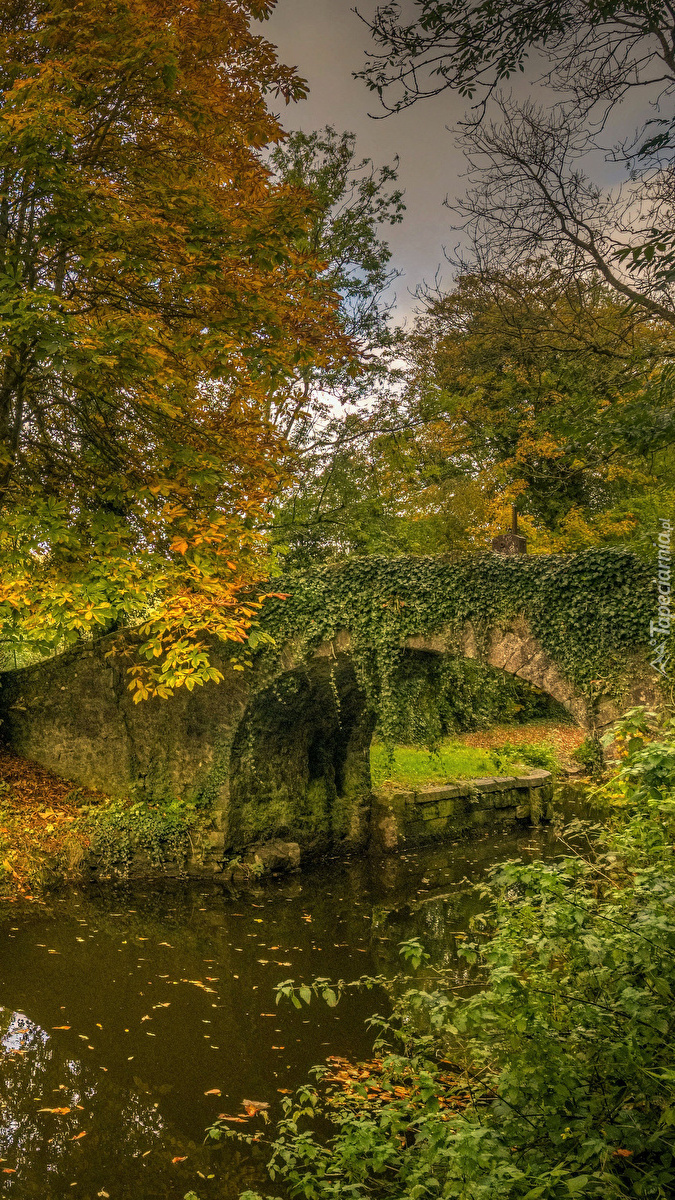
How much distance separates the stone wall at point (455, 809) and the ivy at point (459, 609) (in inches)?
69.5

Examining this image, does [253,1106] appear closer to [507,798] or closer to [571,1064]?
[571,1064]

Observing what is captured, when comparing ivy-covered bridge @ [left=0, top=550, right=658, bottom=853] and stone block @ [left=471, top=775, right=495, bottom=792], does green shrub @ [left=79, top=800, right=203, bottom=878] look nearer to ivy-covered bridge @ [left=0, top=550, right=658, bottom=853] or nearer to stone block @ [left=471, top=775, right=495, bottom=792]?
ivy-covered bridge @ [left=0, top=550, right=658, bottom=853]

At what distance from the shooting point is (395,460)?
37.3ft

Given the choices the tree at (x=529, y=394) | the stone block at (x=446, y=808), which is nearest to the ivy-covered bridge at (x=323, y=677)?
the tree at (x=529, y=394)

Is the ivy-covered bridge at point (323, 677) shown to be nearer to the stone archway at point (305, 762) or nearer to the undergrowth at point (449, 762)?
the stone archway at point (305, 762)

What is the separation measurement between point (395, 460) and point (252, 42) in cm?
651

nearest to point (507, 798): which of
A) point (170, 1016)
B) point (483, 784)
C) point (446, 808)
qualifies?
point (483, 784)

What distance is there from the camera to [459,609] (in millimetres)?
8328

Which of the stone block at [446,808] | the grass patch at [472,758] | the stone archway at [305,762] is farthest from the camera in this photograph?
the grass patch at [472,758]

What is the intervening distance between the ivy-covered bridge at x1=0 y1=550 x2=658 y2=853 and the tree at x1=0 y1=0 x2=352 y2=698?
2.70 meters

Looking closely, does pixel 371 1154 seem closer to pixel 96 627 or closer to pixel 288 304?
pixel 288 304

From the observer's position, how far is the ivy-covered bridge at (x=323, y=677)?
7645 millimetres

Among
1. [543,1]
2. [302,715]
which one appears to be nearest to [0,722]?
[302,715]

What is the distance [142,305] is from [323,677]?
5094mm
